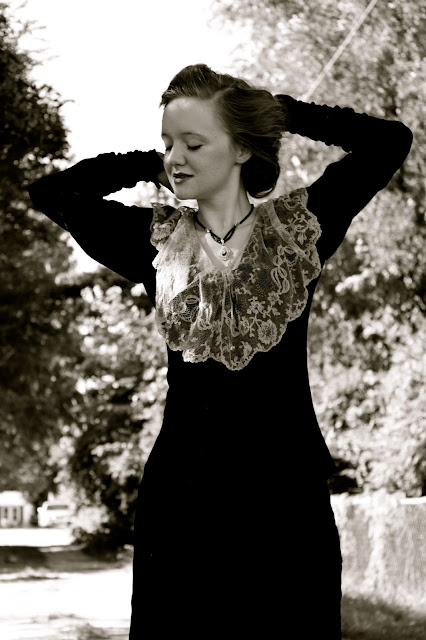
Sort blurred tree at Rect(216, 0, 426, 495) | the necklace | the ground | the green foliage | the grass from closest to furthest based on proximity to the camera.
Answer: the necklace < the grass < the ground < blurred tree at Rect(216, 0, 426, 495) < the green foliage

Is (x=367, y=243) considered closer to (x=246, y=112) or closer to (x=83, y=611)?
(x=83, y=611)

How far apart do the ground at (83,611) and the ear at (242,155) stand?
39.0 inches

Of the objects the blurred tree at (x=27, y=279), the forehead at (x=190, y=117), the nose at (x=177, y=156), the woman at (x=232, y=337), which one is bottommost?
the woman at (x=232, y=337)

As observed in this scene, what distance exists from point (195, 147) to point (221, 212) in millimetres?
170

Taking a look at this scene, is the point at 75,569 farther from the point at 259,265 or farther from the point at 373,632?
the point at 259,265

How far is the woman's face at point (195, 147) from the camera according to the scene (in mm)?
2459

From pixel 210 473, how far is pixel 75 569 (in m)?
18.2

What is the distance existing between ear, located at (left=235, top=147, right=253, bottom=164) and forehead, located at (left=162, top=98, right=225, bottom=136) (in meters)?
0.09

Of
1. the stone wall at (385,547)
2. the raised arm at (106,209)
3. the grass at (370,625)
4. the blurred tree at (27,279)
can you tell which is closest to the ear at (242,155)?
the raised arm at (106,209)

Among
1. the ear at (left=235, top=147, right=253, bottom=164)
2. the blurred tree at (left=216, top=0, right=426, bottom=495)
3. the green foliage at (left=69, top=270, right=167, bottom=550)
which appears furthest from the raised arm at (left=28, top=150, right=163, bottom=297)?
the green foliage at (left=69, top=270, right=167, bottom=550)

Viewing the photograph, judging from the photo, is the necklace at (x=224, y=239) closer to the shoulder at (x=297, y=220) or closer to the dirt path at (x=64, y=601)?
the shoulder at (x=297, y=220)

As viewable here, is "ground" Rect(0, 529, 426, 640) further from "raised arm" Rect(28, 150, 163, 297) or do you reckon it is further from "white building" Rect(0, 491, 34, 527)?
"white building" Rect(0, 491, 34, 527)

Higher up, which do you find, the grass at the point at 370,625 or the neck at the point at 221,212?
the neck at the point at 221,212

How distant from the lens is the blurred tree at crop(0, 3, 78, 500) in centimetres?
736
